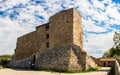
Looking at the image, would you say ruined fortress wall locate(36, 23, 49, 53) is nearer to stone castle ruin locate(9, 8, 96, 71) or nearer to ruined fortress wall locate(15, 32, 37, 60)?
stone castle ruin locate(9, 8, 96, 71)

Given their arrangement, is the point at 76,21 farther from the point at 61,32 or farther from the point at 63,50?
the point at 63,50

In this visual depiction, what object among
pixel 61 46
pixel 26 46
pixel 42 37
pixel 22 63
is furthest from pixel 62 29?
pixel 22 63

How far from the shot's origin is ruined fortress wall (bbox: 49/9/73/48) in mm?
31730

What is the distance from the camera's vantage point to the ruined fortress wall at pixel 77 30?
1255 inches

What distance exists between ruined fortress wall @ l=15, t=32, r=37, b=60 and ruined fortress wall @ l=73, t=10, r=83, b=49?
32.4 feet

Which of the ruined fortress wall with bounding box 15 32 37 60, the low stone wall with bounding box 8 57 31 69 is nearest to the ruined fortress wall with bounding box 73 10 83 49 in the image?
the ruined fortress wall with bounding box 15 32 37 60

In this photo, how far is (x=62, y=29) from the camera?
107ft

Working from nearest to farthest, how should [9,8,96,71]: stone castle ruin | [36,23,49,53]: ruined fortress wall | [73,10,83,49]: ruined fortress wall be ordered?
1. [9,8,96,71]: stone castle ruin
2. [73,10,83,49]: ruined fortress wall
3. [36,23,49,53]: ruined fortress wall

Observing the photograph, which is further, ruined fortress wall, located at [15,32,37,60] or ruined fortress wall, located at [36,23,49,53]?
ruined fortress wall, located at [15,32,37,60]

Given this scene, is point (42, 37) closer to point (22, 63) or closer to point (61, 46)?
point (61, 46)

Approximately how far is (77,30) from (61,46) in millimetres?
3561

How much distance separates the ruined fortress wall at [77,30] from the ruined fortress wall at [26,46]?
32.4ft

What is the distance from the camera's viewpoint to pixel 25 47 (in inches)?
1710

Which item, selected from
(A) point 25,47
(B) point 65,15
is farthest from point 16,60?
(B) point 65,15
